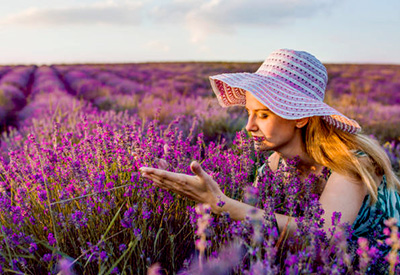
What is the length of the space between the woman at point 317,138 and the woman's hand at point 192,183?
0.39m

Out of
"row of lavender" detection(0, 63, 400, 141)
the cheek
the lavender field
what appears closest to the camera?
the lavender field

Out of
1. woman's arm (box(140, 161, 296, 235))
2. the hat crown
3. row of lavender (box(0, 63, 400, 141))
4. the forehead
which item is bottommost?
row of lavender (box(0, 63, 400, 141))

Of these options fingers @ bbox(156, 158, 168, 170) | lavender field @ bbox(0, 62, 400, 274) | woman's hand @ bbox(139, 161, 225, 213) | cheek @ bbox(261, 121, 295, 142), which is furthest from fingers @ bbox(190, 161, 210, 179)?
cheek @ bbox(261, 121, 295, 142)

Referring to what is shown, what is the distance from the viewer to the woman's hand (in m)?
1.55

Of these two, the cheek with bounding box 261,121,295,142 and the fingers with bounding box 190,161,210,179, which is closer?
the fingers with bounding box 190,161,210,179

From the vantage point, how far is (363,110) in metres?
9.75

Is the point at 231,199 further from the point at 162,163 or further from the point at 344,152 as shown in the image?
the point at 344,152

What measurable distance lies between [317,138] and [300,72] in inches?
16.7

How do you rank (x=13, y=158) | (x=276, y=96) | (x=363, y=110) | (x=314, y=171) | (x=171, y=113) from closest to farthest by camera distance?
(x=276, y=96) → (x=13, y=158) → (x=314, y=171) → (x=171, y=113) → (x=363, y=110)

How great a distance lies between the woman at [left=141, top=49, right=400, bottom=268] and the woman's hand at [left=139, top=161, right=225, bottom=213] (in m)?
0.39

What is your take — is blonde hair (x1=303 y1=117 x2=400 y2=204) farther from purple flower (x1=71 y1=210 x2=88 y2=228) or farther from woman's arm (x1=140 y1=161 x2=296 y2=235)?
purple flower (x1=71 y1=210 x2=88 y2=228)

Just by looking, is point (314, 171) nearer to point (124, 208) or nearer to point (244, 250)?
point (244, 250)

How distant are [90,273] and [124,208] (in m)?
0.39

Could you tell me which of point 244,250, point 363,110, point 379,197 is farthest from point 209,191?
point 363,110
